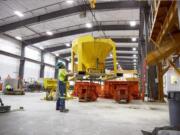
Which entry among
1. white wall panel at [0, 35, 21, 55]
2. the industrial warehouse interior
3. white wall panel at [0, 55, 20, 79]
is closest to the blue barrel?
the industrial warehouse interior

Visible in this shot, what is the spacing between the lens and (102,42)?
8547 mm

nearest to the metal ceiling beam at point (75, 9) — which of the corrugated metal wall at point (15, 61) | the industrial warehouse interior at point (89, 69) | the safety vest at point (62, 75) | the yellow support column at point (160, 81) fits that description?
the industrial warehouse interior at point (89, 69)

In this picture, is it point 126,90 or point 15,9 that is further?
point 15,9

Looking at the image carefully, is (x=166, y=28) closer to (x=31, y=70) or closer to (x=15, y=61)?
(x=15, y=61)

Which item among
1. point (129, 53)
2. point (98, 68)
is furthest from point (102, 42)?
point (129, 53)

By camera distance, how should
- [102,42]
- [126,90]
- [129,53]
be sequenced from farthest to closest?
1. [129,53]
2. [126,90]
3. [102,42]

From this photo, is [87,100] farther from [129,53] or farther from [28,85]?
[129,53]

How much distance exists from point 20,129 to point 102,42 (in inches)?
225

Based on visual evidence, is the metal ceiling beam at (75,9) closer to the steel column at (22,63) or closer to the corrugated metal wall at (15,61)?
the corrugated metal wall at (15,61)

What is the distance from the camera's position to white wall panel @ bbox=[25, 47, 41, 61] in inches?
926

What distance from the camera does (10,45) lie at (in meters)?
20.4

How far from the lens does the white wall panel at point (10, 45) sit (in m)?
19.2

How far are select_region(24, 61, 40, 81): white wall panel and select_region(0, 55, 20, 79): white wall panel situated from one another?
5.77 ft

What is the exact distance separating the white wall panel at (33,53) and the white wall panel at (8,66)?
196 cm
